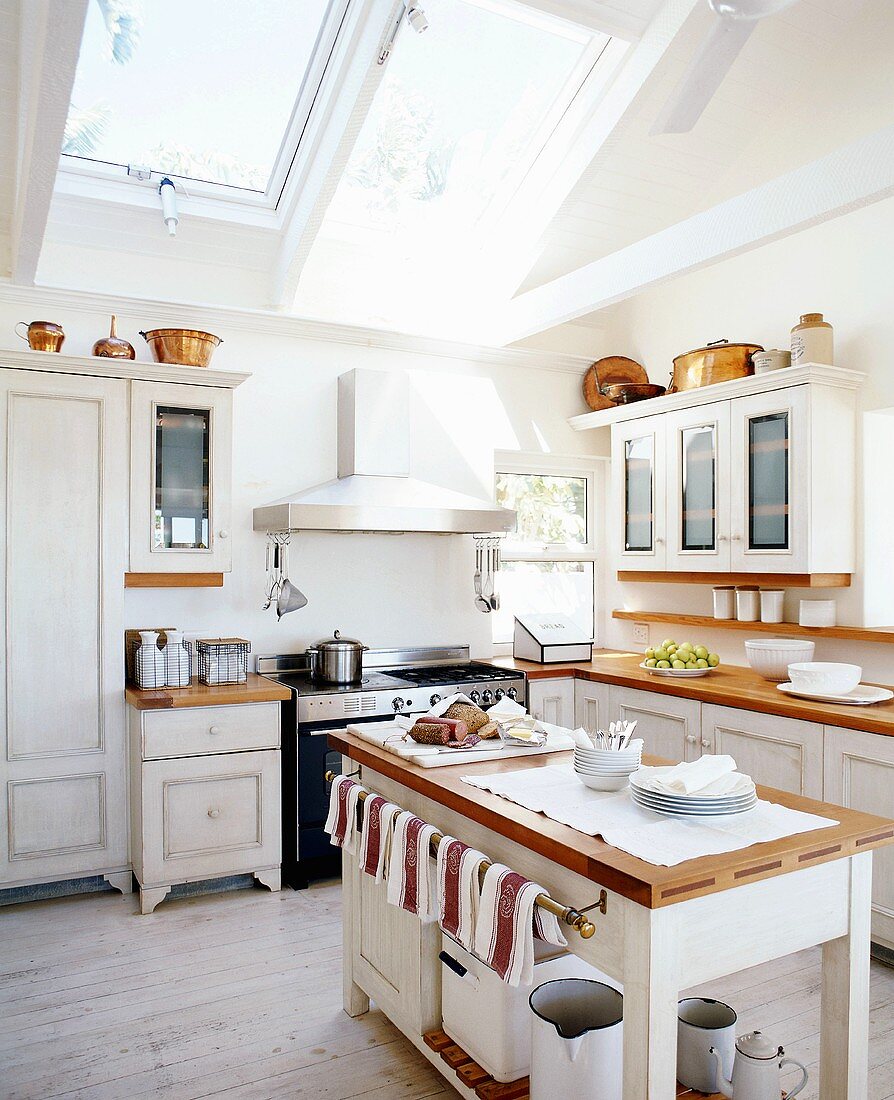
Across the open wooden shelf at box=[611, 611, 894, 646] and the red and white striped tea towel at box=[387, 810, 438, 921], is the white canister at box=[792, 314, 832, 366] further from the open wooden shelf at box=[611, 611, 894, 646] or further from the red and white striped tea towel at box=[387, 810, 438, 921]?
the red and white striped tea towel at box=[387, 810, 438, 921]

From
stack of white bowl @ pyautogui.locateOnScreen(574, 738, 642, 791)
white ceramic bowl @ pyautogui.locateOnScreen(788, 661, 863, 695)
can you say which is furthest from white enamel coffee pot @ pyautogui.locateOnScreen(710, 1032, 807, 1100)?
white ceramic bowl @ pyautogui.locateOnScreen(788, 661, 863, 695)

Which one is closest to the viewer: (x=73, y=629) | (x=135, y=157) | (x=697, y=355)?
(x=73, y=629)

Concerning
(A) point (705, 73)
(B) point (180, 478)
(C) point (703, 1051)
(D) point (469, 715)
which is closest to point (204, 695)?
(B) point (180, 478)

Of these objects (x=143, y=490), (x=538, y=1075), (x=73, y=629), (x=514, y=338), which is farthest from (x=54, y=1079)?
(x=514, y=338)

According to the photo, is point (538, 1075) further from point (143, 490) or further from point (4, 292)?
point (4, 292)

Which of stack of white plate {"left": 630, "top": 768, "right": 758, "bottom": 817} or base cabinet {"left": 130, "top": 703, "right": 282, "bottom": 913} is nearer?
stack of white plate {"left": 630, "top": 768, "right": 758, "bottom": 817}

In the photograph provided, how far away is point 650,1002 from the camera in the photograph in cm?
155

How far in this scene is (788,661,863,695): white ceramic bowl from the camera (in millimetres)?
3369

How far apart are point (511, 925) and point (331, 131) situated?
10.6ft

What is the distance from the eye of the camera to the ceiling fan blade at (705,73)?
6.12 ft

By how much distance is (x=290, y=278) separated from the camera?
167 inches

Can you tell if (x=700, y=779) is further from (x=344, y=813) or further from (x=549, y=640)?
(x=549, y=640)

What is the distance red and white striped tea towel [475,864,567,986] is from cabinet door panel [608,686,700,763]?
197 cm

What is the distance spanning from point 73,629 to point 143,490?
0.65 metres
